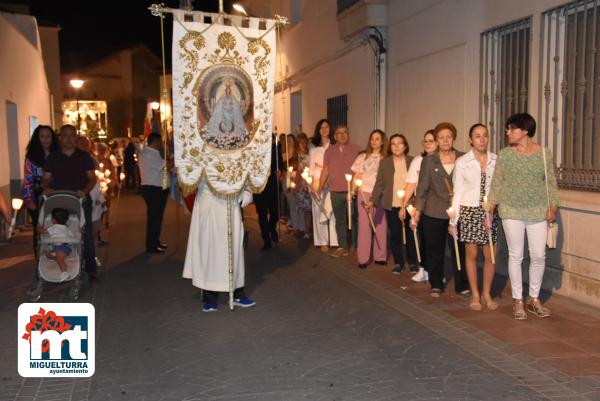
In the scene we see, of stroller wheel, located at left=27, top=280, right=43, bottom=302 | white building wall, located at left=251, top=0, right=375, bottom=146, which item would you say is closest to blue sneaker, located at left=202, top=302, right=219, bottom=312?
stroller wheel, located at left=27, top=280, right=43, bottom=302

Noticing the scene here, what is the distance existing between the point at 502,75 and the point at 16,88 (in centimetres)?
1242

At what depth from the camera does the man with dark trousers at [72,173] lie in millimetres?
8438

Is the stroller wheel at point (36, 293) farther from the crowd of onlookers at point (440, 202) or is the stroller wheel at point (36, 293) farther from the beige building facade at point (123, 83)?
the beige building facade at point (123, 83)

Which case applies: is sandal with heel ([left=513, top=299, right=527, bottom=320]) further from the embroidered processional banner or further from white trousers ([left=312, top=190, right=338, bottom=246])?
white trousers ([left=312, top=190, right=338, bottom=246])

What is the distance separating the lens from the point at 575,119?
7777mm

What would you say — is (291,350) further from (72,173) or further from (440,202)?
(72,173)

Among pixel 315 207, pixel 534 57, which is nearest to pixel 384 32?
pixel 315 207

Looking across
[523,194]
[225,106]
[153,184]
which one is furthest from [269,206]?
[523,194]

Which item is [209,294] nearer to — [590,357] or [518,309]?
[518,309]

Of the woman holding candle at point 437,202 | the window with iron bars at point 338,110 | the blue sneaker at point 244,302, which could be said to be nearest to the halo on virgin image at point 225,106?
the blue sneaker at point 244,302

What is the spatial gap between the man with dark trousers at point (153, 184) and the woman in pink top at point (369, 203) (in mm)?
3434

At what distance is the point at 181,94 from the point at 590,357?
4.60m

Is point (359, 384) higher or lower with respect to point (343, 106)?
lower

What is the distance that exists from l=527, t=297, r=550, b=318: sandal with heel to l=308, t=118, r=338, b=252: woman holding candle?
14.7 feet
